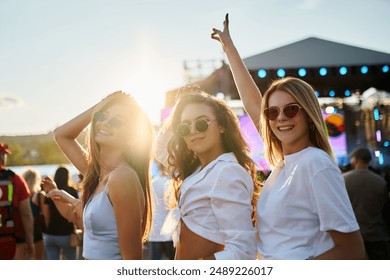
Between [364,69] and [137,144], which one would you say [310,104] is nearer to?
[137,144]

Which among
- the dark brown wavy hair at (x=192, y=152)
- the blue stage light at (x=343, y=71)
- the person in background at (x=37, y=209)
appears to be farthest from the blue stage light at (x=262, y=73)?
the dark brown wavy hair at (x=192, y=152)

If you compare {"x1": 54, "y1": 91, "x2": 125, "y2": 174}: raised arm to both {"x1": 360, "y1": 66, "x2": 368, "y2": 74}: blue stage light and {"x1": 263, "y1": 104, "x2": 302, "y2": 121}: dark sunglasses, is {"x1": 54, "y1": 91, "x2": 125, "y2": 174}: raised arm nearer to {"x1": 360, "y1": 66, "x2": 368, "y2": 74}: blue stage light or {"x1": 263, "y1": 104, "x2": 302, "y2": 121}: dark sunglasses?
{"x1": 263, "y1": 104, "x2": 302, "y2": 121}: dark sunglasses

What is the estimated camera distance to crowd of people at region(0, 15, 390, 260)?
110cm

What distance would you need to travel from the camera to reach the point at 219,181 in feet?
3.91

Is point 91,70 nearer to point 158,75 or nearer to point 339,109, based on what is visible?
point 158,75

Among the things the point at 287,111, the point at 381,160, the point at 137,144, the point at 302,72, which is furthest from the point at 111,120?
the point at 381,160

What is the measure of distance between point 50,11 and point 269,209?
5.24 ft

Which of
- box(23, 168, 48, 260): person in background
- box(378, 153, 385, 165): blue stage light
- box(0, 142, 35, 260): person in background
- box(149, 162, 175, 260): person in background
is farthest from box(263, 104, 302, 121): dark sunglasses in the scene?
box(378, 153, 385, 165): blue stage light

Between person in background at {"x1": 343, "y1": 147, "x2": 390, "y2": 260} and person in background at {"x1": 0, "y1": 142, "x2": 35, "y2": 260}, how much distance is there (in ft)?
8.18

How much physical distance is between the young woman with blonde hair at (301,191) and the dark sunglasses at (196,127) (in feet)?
0.56

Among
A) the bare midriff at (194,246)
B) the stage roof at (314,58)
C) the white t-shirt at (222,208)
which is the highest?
the stage roof at (314,58)

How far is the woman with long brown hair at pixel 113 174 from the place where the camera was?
1.35 m

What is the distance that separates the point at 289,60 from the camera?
4941 millimetres

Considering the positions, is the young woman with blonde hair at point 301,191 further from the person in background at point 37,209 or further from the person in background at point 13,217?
the person in background at point 37,209
